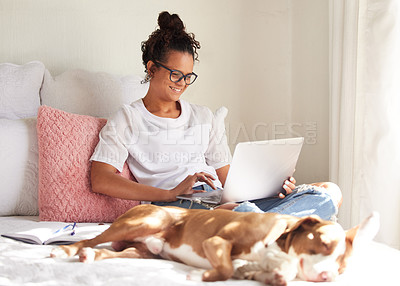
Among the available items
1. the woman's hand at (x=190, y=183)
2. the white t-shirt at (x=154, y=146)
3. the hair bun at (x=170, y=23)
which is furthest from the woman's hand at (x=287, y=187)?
the hair bun at (x=170, y=23)

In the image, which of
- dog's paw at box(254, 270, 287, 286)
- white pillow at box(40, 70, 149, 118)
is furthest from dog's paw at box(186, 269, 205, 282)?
white pillow at box(40, 70, 149, 118)

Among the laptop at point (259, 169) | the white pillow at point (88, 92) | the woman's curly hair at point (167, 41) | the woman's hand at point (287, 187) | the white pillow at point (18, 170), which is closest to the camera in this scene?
the laptop at point (259, 169)

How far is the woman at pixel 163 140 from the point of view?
1656mm

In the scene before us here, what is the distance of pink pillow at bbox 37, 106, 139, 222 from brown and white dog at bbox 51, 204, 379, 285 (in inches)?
22.8

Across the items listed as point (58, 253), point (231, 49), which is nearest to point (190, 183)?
point (58, 253)

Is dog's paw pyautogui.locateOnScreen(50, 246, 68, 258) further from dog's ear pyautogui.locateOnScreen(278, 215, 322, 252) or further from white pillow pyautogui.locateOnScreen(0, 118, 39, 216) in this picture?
white pillow pyautogui.locateOnScreen(0, 118, 39, 216)

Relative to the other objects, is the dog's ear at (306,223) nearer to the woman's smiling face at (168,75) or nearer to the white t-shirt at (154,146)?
the white t-shirt at (154,146)

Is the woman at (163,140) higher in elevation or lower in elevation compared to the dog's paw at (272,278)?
higher

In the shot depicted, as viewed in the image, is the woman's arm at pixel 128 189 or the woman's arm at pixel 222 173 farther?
the woman's arm at pixel 222 173

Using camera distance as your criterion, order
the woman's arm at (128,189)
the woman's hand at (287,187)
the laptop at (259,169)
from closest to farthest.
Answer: the laptop at (259,169) < the woman's hand at (287,187) < the woman's arm at (128,189)

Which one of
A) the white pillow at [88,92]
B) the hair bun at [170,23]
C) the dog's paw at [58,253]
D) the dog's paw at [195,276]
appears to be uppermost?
the hair bun at [170,23]

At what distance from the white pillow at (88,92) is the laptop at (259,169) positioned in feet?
2.77

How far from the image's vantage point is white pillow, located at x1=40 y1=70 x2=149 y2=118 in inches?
82.4

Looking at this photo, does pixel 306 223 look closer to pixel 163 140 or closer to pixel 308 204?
pixel 308 204
